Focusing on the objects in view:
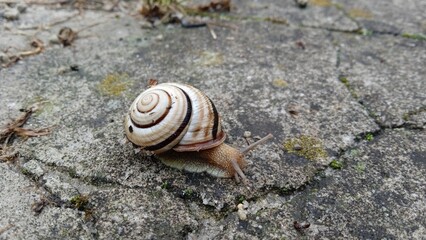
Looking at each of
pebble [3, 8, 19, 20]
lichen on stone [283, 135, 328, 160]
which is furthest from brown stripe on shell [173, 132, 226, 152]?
pebble [3, 8, 19, 20]

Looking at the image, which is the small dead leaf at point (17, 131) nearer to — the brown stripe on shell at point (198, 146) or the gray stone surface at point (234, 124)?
the gray stone surface at point (234, 124)

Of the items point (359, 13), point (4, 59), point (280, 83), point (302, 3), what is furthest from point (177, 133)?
point (359, 13)

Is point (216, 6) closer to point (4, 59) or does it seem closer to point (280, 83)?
point (280, 83)

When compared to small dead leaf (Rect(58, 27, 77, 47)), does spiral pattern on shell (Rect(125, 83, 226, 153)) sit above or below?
above

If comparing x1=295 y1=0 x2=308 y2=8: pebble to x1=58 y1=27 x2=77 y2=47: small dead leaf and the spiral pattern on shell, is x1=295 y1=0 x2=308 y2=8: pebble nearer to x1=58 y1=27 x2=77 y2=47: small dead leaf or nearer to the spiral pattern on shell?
x1=58 y1=27 x2=77 y2=47: small dead leaf

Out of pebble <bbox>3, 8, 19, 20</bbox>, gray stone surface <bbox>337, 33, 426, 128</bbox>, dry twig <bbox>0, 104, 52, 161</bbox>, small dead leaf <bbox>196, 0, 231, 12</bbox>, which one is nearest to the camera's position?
dry twig <bbox>0, 104, 52, 161</bbox>

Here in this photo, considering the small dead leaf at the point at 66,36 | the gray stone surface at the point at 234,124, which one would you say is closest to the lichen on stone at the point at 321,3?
the gray stone surface at the point at 234,124
